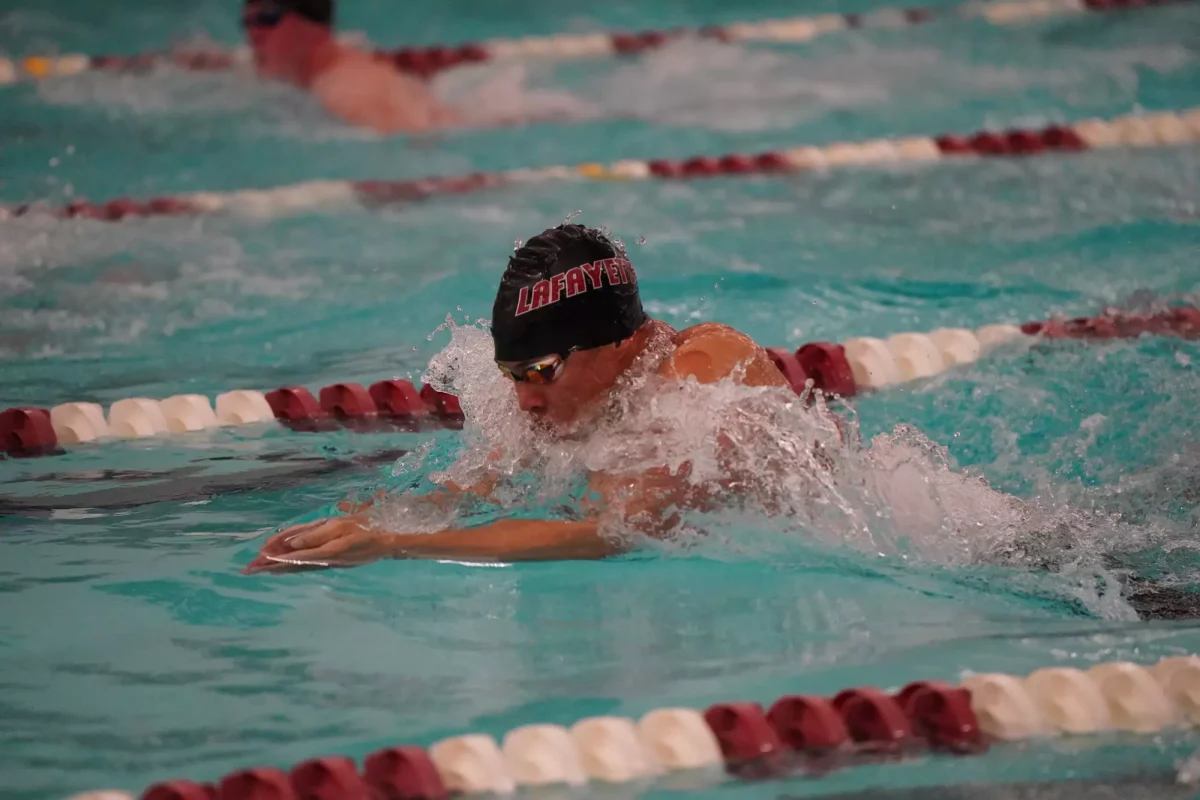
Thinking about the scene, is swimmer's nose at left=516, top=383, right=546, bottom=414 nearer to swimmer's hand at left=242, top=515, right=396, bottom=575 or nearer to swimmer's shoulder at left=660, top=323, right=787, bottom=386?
swimmer's shoulder at left=660, top=323, right=787, bottom=386

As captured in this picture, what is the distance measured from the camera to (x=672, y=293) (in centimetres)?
576

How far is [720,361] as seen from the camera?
298cm

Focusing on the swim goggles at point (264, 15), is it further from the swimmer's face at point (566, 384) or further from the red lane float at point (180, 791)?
the red lane float at point (180, 791)

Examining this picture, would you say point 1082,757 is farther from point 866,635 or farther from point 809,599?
point 809,599

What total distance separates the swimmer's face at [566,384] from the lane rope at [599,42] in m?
7.18

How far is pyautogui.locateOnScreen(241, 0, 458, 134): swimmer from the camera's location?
822 cm

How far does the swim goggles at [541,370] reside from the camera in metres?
2.89

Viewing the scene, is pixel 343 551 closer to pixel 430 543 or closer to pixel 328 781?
pixel 430 543

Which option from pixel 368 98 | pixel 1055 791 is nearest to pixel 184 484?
pixel 1055 791

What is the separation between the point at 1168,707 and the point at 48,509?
2.64 m

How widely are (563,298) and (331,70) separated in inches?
235

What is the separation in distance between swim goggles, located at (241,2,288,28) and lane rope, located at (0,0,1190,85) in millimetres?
1527

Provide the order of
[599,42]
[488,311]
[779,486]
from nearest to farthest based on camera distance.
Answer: [779,486] → [488,311] → [599,42]

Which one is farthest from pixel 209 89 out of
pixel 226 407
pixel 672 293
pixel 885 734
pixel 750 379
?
pixel 885 734
